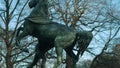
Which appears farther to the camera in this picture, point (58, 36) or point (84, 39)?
point (58, 36)

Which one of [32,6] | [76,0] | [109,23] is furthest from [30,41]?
[32,6]

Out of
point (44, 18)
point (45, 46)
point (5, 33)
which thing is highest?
point (44, 18)

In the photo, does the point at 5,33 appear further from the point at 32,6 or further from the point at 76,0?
the point at 32,6

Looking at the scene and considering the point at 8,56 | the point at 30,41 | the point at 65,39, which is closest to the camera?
the point at 65,39

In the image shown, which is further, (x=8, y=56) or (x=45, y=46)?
(x=8, y=56)

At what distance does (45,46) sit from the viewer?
988cm

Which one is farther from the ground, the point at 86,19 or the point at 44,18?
the point at 44,18

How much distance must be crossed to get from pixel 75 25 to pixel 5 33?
657 cm

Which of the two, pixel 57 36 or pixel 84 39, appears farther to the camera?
pixel 57 36

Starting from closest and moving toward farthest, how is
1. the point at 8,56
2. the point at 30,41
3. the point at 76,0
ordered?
1. the point at 8,56
2. the point at 30,41
3. the point at 76,0

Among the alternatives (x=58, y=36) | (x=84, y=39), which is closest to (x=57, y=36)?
(x=58, y=36)

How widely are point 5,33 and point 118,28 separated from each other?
1094cm

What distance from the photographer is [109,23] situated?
3120 cm

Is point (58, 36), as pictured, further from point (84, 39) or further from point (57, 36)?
point (84, 39)
